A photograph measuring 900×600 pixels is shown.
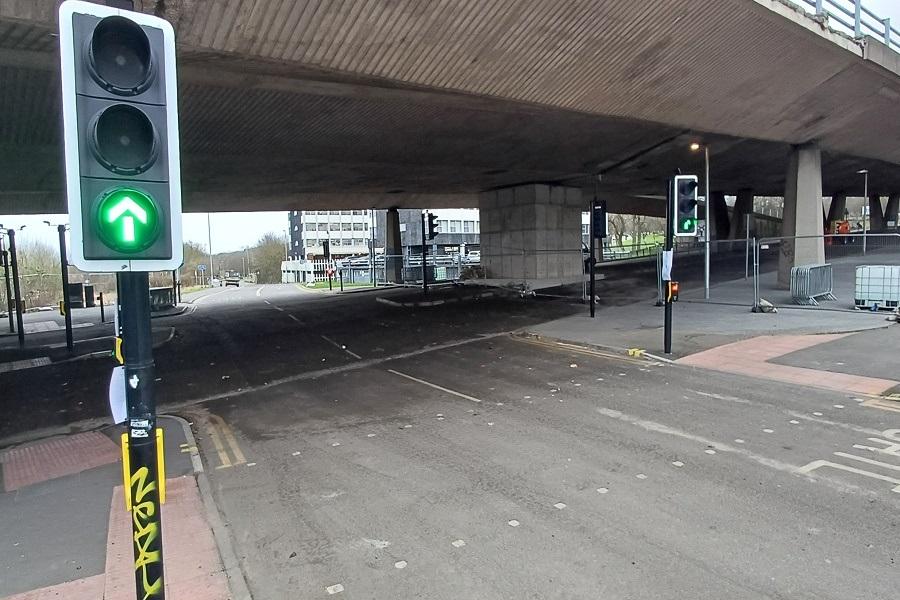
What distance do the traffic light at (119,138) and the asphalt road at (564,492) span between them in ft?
9.56

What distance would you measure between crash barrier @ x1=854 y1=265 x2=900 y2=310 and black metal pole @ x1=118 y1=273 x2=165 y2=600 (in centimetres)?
→ 1946

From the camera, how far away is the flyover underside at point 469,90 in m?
10.5

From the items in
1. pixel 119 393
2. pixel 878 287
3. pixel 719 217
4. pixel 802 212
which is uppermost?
pixel 719 217

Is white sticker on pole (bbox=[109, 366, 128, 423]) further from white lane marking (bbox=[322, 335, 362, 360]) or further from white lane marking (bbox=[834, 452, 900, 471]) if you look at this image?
white lane marking (bbox=[322, 335, 362, 360])

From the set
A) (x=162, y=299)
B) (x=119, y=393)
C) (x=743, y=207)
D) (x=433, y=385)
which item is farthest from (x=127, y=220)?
(x=743, y=207)

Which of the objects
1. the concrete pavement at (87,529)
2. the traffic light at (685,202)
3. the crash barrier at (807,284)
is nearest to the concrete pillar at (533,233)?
the crash barrier at (807,284)

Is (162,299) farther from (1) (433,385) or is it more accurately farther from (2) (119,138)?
(2) (119,138)

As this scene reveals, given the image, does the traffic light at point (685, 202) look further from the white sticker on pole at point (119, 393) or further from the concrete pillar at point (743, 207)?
the concrete pillar at point (743, 207)

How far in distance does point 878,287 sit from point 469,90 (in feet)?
43.9

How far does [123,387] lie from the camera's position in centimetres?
295

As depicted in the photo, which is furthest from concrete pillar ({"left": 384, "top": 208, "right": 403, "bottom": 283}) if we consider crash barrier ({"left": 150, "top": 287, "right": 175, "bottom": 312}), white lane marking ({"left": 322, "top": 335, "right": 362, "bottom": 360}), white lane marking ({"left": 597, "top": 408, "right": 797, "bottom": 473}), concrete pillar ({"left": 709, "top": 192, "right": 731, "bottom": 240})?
white lane marking ({"left": 597, "top": 408, "right": 797, "bottom": 473})

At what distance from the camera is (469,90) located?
44.3ft

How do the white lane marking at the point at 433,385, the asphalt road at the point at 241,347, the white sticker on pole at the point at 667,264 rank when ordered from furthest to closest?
1. the white sticker on pole at the point at 667,264
2. the asphalt road at the point at 241,347
3. the white lane marking at the point at 433,385

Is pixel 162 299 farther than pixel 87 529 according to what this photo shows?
Yes
